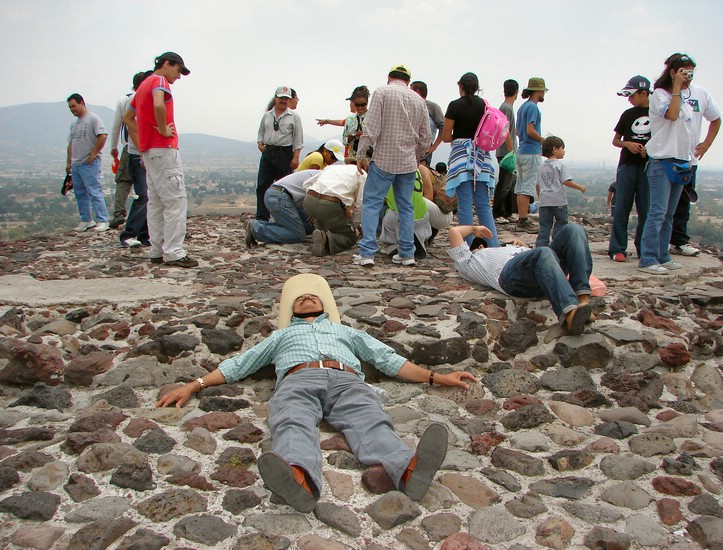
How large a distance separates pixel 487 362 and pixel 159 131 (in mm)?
4134

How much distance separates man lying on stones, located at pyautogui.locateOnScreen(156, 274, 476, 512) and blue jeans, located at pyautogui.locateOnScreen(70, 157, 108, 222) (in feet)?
22.1

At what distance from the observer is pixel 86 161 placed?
944 cm

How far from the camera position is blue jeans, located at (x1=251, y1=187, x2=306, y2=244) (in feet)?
25.7

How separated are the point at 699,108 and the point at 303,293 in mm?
4667

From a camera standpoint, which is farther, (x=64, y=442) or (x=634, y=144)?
(x=634, y=144)

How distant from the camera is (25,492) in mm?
2604

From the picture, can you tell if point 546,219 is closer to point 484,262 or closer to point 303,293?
point 484,262

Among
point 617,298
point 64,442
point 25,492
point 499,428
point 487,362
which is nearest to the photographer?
point 25,492

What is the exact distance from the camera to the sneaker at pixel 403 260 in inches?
263

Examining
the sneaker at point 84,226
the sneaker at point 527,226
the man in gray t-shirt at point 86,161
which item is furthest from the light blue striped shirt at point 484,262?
the sneaker at point 84,226

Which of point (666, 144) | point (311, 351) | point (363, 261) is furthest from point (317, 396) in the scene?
point (666, 144)

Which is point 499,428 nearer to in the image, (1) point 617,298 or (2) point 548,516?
(2) point 548,516

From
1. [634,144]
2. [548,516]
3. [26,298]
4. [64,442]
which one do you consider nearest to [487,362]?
[548,516]

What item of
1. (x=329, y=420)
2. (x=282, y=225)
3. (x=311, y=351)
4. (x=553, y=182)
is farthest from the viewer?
(x=282, y=225)
